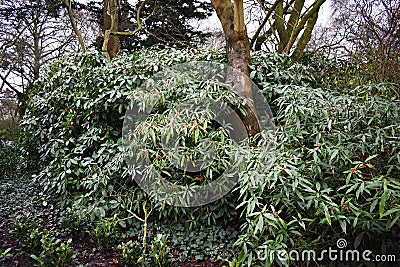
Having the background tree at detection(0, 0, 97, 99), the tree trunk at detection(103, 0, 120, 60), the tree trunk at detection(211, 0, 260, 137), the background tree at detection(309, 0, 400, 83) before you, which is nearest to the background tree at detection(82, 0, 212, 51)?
the background tree at detection(0, 0, 97, 99)

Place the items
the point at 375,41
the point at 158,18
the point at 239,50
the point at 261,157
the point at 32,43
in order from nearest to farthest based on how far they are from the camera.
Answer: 1. the point at 261,157
2. the point at 239,50
3. the point at 375,41
4. the point at 158,18
5. the point at 32,43

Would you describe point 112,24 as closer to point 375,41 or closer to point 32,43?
point 375,41

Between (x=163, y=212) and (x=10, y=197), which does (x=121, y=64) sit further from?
(x=10, y=197)

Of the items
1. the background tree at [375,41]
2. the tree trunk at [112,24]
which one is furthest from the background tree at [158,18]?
the background tree at [375,41]

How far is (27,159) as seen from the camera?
4.12 m

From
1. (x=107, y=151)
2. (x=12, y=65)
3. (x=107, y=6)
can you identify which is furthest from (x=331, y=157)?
(x=12, y=65)

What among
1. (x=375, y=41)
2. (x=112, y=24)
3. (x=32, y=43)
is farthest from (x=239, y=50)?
(x=32, y=43)

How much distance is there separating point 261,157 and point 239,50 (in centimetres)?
129

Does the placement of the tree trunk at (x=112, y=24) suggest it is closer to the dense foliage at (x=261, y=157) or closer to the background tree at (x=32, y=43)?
the background tree at (x=32, y=43)

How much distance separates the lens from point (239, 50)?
2.92m

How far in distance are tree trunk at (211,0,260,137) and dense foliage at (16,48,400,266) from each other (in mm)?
169

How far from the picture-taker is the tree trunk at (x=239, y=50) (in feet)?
9.06

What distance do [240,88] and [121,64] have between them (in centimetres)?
136

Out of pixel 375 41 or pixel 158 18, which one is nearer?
pixel 375 41
